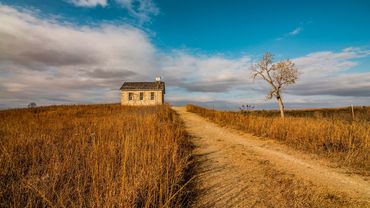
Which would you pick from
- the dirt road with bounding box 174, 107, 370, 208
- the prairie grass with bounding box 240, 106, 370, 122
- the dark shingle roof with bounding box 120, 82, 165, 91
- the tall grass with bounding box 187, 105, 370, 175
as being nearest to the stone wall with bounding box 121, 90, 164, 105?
the dark shingle roof with bounding box 120, 82, 165, 91

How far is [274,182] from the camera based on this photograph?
3.86m

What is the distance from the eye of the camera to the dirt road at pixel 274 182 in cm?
313

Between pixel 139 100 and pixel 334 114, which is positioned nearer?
pixel 334 114

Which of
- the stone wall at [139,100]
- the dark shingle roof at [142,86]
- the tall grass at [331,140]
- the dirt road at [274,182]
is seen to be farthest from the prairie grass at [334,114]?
the dark shingle roof at [142,86]

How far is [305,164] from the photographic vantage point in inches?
200

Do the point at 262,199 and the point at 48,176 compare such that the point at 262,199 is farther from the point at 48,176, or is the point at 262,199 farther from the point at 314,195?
the point at 48,176

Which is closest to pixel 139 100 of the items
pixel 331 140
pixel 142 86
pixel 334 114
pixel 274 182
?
pixel 142 86

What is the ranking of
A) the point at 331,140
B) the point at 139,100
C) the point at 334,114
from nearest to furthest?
the point at 331,140 < the point at 334,114 < the point at 139,100

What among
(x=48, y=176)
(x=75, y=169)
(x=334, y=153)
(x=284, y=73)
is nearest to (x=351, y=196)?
(x=334, y=153)

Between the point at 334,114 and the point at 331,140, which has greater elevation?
the point at 334,114

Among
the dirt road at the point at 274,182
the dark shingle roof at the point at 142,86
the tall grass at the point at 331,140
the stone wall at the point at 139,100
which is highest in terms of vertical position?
the dark shingle roof at the point at 142,86

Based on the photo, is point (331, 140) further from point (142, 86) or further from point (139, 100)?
point (142, 86)

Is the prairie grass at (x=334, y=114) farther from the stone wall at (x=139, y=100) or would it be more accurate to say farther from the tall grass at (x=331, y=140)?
the stone wall at (x=139, y=100)

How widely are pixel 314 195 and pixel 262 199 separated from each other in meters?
0.83
